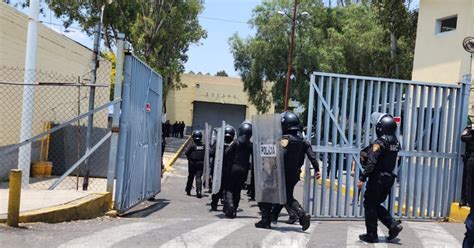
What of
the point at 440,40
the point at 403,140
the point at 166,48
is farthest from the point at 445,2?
the point at 166,48

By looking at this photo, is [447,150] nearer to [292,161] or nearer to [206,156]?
[292,161]

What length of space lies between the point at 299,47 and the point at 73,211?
3060cm

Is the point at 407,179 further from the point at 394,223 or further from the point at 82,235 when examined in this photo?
the point at 82,235

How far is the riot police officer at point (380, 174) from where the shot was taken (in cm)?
686

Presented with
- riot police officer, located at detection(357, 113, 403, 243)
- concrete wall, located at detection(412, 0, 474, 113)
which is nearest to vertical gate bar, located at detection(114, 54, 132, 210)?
riot police officer, located at detection(357, 113, 403, 243)

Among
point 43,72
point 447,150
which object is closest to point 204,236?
point 447,150

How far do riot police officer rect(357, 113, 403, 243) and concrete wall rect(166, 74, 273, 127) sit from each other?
5120 cm

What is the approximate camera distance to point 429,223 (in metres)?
9.34

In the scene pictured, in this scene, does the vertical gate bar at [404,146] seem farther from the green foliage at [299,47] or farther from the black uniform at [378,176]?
the green foliage at [299,47]

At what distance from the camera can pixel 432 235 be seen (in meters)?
7.90

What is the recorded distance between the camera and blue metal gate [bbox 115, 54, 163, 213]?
8.62 meters

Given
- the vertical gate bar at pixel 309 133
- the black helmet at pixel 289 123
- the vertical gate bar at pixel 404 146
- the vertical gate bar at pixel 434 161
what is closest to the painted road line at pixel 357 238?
the vertical gate bar at pixel 309 133

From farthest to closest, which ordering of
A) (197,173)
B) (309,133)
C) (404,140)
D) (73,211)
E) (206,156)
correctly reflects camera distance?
(197,173) → (206,156) → (404,140) → (309,133) → (73,211)

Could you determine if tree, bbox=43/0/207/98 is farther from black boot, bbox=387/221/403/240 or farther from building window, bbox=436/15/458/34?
black boot, bbox=387/221/403/240
